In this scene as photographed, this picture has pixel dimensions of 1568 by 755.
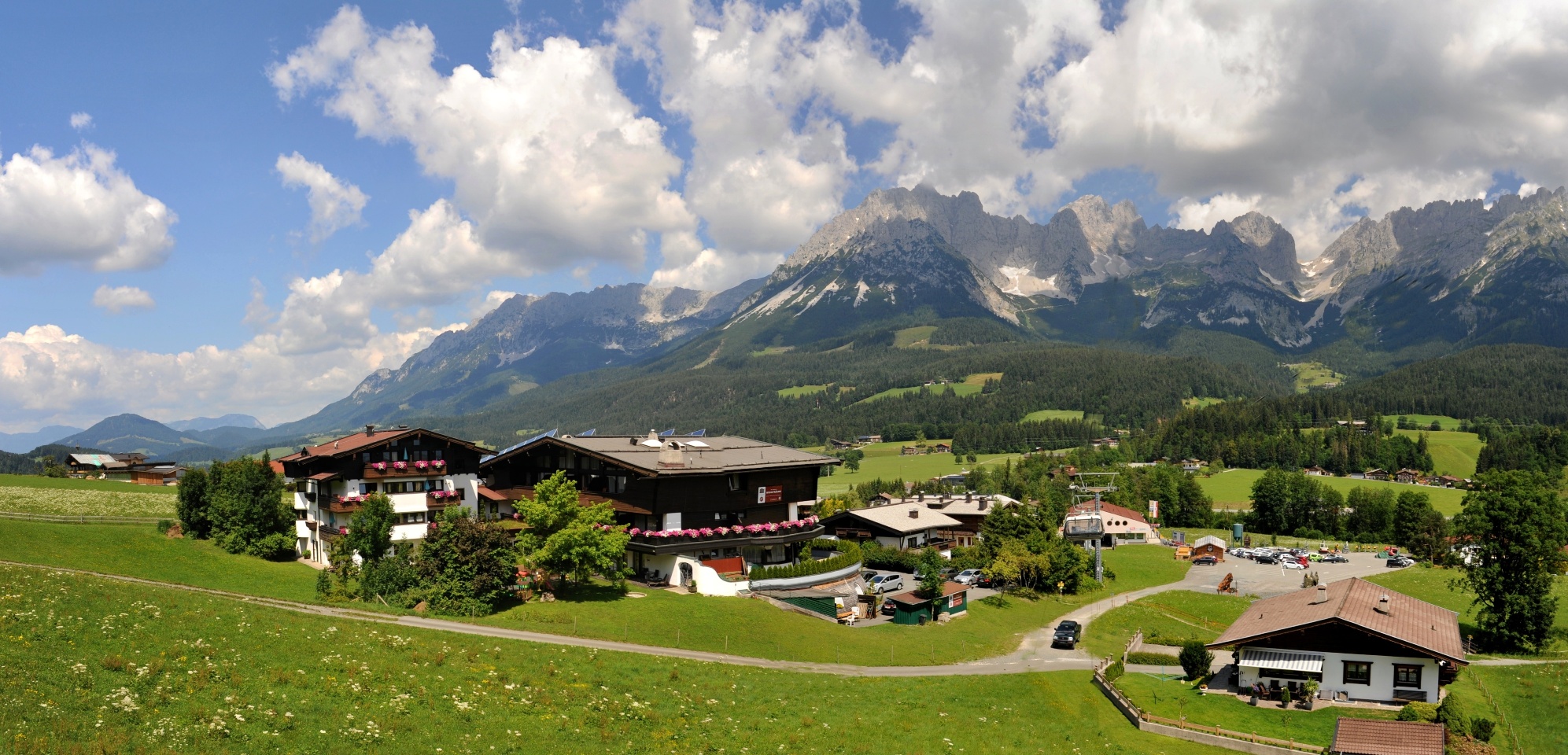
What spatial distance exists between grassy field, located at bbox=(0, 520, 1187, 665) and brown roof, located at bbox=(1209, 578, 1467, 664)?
15.0 metres

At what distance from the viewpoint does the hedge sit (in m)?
59.8

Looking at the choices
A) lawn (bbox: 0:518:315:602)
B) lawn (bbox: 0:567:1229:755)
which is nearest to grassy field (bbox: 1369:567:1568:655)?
lawn (bbox: 0:567:1229:755)

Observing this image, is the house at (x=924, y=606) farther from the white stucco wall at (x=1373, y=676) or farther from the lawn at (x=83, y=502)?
the lawn at (x=83, y=502)

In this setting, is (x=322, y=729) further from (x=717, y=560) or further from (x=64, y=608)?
(x=717, y=560)

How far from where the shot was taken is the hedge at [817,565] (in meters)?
59.8

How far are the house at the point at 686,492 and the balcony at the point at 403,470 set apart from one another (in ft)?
15.2

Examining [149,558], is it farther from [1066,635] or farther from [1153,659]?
[1153,659]

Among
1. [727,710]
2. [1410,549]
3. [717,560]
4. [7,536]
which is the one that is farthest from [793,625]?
[1410,549]

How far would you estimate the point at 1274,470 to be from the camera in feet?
518

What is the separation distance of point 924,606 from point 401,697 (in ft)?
135

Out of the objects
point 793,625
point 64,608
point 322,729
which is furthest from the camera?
point 793,625

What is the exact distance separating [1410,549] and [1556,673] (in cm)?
8104

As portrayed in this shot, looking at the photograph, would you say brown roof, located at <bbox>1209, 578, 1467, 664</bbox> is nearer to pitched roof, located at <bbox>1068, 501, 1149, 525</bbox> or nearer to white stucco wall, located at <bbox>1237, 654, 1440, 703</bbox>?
white stucco wall, located at <bbox>1237, 654, 1440, 703</bbox>

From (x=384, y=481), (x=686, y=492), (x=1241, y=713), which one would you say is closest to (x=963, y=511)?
(x=686, y=492)
